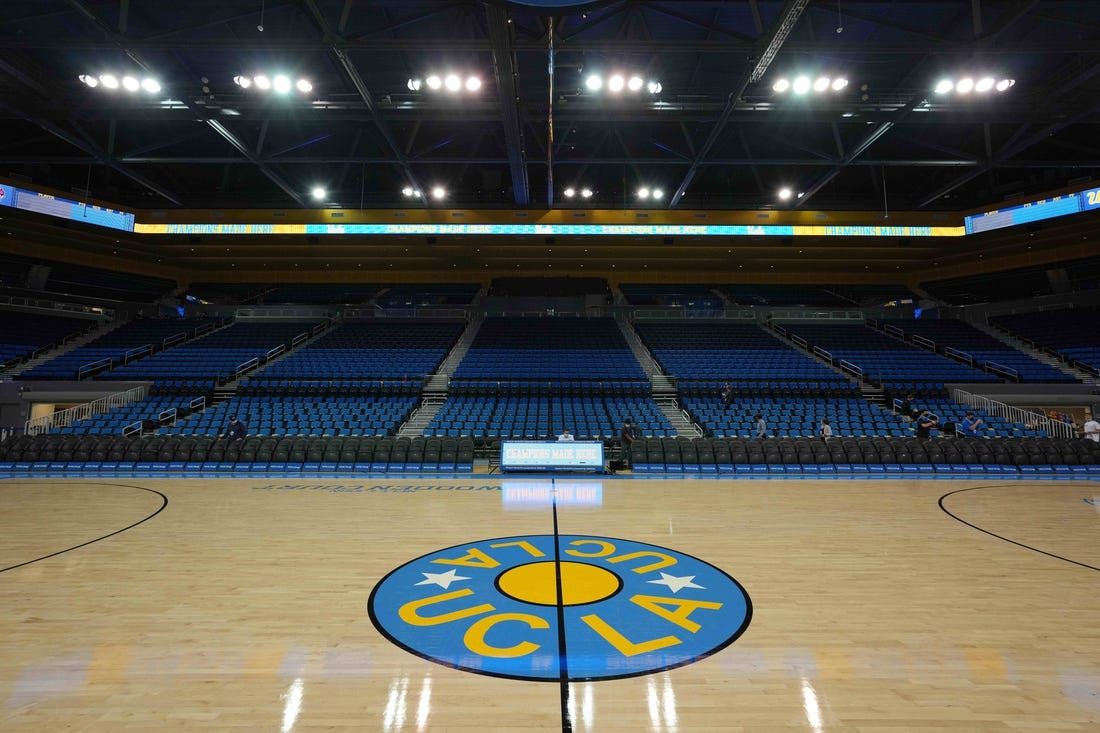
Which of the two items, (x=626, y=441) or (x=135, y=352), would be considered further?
(x=135, y=352)

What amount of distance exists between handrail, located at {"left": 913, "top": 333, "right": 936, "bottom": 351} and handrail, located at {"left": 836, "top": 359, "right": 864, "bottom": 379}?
5299 millimetres

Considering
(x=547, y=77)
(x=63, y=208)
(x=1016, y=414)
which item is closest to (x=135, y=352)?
(x=63, y=208)

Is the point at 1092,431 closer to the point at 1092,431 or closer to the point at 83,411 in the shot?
the point at 1092,431

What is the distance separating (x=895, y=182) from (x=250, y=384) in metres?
24.4

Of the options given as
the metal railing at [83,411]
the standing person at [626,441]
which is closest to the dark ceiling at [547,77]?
the metal railing at [83,411]

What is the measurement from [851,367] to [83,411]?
24.9 metres

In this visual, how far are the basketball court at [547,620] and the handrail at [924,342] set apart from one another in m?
15.4

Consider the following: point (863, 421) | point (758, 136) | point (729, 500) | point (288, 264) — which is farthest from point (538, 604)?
point (288, 264)

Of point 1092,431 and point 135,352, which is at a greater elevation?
point 135,352

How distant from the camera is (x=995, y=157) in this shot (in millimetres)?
13547

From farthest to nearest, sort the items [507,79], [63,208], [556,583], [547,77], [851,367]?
1. [851,367]
2. [63,208]
3. [547,77]
4. [507,79]
5. [556,583]

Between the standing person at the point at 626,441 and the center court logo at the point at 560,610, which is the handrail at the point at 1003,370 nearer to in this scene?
the standing person at the point at 626,441

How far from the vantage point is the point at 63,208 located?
1534 cm

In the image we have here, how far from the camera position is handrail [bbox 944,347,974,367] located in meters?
17.0
